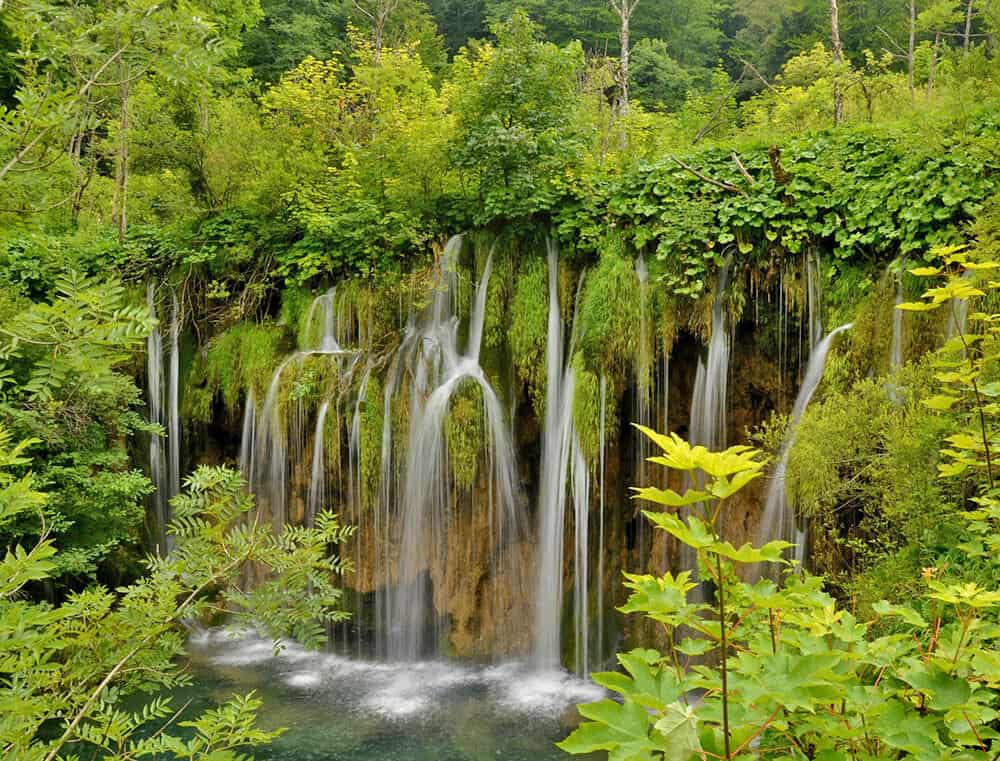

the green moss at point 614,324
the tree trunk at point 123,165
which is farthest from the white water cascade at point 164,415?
the green moss at point 614,324

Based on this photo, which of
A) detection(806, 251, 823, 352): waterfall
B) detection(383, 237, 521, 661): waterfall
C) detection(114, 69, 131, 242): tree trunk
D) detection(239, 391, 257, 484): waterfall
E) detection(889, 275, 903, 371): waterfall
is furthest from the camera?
detection(114, 69, 131, 242): tree trunk

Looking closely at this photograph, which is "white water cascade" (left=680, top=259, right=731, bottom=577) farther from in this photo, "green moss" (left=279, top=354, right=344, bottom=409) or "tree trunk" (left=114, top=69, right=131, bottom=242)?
"tree trunk" (left=114, top=69, right=131, bottom=242)

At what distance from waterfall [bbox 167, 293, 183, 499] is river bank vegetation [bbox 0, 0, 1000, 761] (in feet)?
0.16

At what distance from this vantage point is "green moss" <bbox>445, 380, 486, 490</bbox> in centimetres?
854

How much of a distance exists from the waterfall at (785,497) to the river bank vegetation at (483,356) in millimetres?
49

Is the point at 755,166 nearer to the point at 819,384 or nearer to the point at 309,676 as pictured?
the point at 819,384

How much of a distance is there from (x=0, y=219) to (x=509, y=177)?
6.77 meters

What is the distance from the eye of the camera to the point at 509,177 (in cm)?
891

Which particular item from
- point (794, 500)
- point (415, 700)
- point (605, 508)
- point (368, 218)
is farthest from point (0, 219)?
point (794, 500)

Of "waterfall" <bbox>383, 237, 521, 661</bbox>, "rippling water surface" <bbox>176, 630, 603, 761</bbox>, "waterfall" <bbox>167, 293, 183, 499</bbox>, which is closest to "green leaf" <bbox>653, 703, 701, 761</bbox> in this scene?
"rippling water surface" <bbox>176, 630, 603, 761</bbox>

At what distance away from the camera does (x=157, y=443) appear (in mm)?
10656

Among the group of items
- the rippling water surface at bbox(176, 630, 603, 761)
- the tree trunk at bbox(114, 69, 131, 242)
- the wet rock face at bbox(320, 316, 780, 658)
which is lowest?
the rippling water surface at bbox(176, 630, 603, 761)

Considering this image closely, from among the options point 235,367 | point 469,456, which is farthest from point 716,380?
point 235,367

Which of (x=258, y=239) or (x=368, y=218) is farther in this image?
(x=258, y=239)
